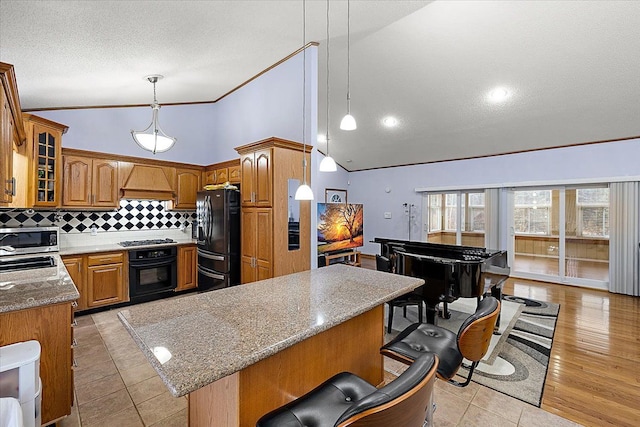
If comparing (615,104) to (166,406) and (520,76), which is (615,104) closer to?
(520,76)

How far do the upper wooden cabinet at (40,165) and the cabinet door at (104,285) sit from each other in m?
0.96

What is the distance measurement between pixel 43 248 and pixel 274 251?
2.90 metres

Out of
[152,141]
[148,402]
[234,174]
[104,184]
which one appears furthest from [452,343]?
[104,184]

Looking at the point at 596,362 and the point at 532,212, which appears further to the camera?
the point at 532,212

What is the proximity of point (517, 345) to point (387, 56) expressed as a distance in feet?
12.5

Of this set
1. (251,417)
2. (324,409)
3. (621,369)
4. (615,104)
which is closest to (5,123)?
(251,417)

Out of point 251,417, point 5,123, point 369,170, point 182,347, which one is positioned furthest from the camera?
point 369,170

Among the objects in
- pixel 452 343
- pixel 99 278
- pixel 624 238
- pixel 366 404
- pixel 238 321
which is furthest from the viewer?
pixel 624 238

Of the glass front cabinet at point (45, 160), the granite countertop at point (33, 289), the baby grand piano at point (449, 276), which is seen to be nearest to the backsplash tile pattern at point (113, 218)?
the glass front cabinet at point (45, 160)

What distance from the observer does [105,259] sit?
12.8 feet

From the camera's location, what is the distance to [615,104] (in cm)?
411

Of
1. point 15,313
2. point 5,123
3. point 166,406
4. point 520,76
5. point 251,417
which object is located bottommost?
point 166,406

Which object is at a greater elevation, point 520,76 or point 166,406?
point 520,76

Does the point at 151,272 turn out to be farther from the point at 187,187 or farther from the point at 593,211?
the point at 593,211
